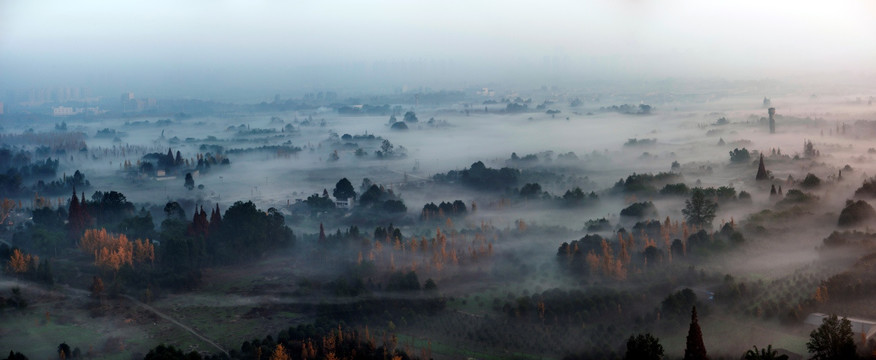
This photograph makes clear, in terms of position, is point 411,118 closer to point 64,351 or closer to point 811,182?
point 811,182

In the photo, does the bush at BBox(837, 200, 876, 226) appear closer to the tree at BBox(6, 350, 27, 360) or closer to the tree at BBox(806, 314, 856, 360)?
the tree at BBox(806, 314, 856, 360)

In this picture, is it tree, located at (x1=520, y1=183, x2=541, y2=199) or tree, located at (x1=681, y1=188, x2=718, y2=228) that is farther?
tree, located at (x1=520, y1=183, x2=541, y2=199)

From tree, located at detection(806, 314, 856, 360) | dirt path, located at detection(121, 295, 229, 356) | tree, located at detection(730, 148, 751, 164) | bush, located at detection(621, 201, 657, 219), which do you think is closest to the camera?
tree, located at detection(806, 314, 856, 360)

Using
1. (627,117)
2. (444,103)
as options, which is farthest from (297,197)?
(444,103)

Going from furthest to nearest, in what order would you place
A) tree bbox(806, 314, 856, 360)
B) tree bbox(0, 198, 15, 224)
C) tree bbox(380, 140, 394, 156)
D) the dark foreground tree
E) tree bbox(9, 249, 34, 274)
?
tree bbox(380, 140, 394, 156)
tree bbox(0, 198, 15, 224)
tree bbox(9, 249, 34, 274)
the dark foreground tree
tree bbox(806, 314, 856, 360)

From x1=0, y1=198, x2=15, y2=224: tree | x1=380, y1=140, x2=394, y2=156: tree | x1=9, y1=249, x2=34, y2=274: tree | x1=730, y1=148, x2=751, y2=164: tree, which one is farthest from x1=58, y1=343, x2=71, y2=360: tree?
x1=380, y1=140, x2=394, y2=156: tree

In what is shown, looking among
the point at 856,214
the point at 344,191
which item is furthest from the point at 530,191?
the point at 856,214

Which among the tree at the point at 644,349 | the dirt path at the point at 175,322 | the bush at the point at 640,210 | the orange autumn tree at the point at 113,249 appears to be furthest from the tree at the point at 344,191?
the tree at the point at 644,349

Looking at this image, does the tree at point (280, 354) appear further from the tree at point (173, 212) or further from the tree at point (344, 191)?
the tree at point (344, 191)
